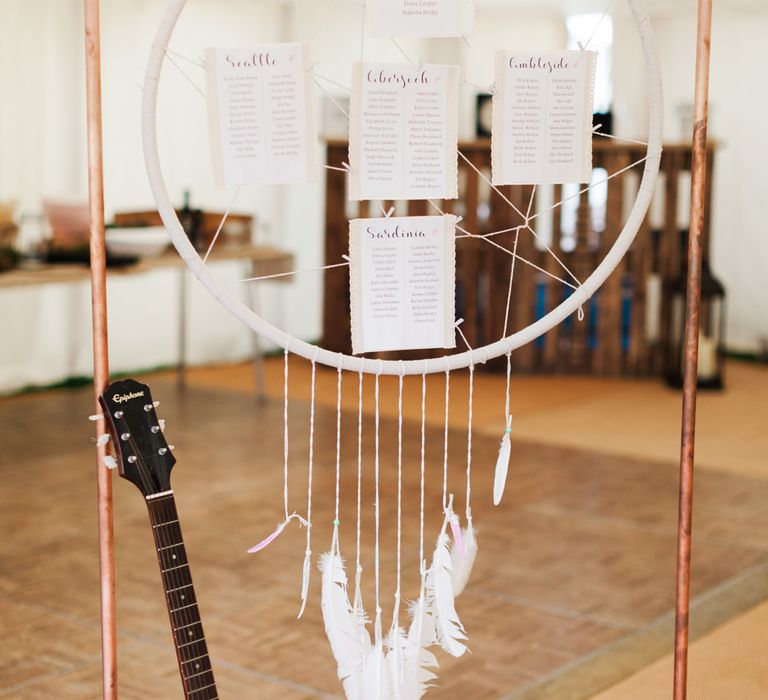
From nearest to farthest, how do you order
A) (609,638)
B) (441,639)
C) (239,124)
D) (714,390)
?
(239,124)
(441,639)
(609,638)
(714,390)

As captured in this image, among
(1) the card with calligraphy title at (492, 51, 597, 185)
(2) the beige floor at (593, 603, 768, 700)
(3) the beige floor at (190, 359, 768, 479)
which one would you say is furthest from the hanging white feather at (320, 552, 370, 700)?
(3) the beige floor at (190, 359, 768, 479)

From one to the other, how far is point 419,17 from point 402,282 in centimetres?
39

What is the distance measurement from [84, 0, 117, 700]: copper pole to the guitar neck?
74 millimetres

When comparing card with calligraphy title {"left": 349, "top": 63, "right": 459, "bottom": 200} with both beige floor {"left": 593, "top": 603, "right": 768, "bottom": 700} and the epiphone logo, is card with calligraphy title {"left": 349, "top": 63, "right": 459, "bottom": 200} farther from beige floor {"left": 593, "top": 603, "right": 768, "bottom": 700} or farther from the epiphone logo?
beige floor {"left": 593, "top": 603, "right": 768, "bottom": 700}

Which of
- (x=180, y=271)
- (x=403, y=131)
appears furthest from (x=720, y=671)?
(x=180, y=271)

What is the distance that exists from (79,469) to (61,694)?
1.98 meters

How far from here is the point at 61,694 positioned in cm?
260

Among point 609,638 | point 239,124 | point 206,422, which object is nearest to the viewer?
point 239,124

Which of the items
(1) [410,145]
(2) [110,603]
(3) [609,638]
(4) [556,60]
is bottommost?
(3) [609,638]

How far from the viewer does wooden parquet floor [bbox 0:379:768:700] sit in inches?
109

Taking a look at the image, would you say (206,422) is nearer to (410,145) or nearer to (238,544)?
(238,544)

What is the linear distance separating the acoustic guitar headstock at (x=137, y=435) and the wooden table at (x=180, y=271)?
2669 mm

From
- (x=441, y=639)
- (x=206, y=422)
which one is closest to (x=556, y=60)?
(x=441, y=639)

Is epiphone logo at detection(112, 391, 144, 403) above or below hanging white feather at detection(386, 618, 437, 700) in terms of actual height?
above
